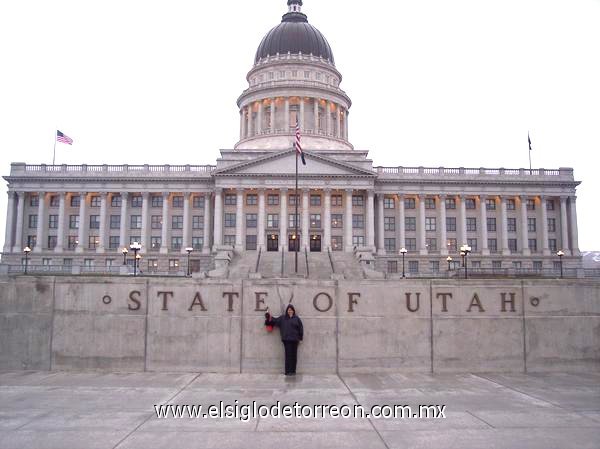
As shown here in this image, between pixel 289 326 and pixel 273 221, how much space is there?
63.5 meters

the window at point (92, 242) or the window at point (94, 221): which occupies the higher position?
the window at point (94, 221)

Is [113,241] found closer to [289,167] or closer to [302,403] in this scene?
[289,167]

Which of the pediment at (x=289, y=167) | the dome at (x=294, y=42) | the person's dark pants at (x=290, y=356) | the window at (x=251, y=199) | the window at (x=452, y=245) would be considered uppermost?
the dome at (x=294, y=42)

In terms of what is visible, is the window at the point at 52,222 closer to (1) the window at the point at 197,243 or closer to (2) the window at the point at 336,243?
(1) the window at the point at 197,243

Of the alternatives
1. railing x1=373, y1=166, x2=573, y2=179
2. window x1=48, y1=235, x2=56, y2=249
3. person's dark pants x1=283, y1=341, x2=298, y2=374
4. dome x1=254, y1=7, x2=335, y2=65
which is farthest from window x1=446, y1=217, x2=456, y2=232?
person's dark pants x1=283, y1=341, x2=298, y2=374

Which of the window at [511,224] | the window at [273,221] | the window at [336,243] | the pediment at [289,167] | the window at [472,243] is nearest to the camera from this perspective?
the pediment at [289,167]

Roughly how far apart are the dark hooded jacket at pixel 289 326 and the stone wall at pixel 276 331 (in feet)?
1.64

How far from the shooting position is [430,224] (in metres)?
81.9

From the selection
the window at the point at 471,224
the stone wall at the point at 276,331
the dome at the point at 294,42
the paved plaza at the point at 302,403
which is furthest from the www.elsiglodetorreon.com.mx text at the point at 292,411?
the dome at the point at 294,42

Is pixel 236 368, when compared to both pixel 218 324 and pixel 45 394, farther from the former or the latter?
pixel 45 394

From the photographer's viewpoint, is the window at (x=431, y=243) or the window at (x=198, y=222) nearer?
the window at (x=431, y=243)

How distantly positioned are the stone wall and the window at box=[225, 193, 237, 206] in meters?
63.5

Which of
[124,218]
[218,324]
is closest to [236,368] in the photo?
[218,324]

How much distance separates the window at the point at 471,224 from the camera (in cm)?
8225
